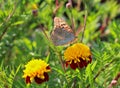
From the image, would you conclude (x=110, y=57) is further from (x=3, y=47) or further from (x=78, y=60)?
(x=3, y=47)

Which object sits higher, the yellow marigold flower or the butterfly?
the butterfly

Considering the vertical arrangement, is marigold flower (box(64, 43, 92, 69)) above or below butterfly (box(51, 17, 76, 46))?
below

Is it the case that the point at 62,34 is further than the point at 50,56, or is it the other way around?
the point at 50,56

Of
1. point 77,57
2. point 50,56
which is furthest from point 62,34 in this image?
point 50,56

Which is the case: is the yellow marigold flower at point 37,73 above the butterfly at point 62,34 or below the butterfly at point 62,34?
below

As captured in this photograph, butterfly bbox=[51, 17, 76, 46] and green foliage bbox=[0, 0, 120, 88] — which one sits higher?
butterfly bbox=[51, 17, 76, 46]

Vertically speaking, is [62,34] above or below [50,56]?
above

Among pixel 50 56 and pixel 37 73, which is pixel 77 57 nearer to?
pixel 37 73

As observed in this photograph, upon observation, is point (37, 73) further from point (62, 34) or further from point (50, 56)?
point (50, 56)

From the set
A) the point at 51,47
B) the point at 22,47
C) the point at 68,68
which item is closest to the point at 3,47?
the point at 22,47
